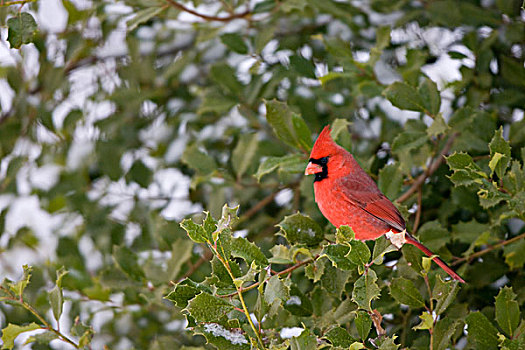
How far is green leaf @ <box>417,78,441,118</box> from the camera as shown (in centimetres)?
113

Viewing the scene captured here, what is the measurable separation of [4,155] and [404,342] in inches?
58.8

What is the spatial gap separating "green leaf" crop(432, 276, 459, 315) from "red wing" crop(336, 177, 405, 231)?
0.31ft

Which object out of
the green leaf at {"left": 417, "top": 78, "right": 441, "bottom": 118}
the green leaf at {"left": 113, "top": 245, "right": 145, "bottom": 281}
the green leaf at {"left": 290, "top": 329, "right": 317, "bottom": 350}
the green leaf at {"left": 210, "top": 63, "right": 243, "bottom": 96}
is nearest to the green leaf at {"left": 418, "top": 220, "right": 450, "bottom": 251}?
the green leaf at {"left": 417, "top": 78, "right": 441, "bottom": 118}

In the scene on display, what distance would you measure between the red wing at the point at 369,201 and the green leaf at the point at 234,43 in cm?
74

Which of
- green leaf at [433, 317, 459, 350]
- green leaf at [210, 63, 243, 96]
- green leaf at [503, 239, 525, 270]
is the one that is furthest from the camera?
green leaf at [210, 63, 243, 96]

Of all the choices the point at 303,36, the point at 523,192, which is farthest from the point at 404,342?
the point at 303,36

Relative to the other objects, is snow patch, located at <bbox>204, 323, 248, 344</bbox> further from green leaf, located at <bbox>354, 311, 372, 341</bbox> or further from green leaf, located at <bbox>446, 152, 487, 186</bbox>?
green leaf, located at <bbox>446, 152, 487, 186</bbox>

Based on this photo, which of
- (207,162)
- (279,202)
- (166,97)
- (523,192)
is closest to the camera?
(523,192)

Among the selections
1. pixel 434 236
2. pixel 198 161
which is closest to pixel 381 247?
pixel 434 236

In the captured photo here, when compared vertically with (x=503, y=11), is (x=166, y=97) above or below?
below

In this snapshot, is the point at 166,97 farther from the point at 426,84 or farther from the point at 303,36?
the point at 426,84

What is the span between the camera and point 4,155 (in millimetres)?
2012

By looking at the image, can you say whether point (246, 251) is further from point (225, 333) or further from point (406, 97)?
point (406, 97)

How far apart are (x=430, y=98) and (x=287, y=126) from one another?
0.28 meters
